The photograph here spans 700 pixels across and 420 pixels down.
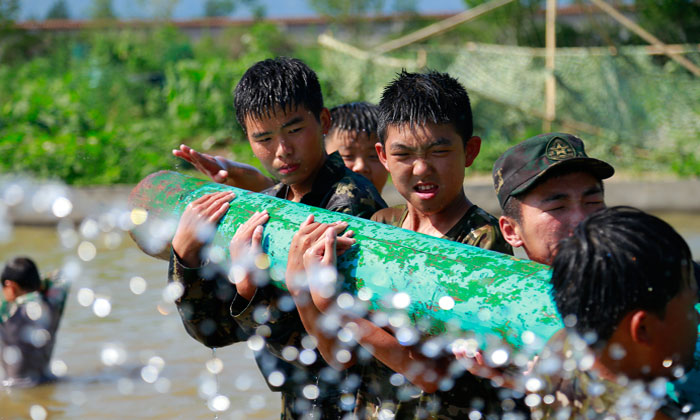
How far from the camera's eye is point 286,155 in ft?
9.63

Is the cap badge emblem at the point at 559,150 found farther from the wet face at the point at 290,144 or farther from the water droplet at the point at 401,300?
the wet face at the point at 290,144

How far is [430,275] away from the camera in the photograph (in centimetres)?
216

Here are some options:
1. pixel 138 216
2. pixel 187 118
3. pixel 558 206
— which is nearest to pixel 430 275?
pixel 558 206

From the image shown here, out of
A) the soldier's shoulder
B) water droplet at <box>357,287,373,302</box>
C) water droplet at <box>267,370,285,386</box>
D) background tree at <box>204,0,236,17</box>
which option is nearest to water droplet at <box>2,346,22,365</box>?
water droplet at <box>267,370,285,386</box>

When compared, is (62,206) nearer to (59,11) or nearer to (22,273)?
(22,273)

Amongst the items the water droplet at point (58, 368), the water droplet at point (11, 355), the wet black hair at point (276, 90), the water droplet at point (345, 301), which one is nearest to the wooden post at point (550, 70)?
the water droplet at point (58, 368)

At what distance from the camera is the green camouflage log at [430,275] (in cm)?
199

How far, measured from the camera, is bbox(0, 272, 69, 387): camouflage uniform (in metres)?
5.87

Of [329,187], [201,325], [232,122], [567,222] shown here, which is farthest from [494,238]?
[232,122]

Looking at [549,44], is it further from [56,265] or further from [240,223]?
[240,223]

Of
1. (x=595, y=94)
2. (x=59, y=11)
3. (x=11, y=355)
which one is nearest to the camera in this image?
(x=11, y=355)

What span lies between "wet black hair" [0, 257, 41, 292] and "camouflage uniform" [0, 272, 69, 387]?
0.27ft

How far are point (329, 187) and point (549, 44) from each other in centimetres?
1206

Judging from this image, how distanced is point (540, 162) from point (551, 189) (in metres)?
0.08
